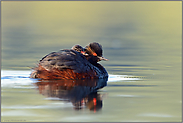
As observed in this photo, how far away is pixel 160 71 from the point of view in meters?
12.9

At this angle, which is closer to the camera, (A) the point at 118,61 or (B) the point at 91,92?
(B) the point at 91,92

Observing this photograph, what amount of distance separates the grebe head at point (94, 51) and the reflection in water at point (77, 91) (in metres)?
1.00

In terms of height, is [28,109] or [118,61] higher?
[118,61]

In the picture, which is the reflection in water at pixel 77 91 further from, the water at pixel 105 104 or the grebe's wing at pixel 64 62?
the grebe's wing at pixel 64 62

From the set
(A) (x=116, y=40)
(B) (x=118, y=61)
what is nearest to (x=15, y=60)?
(B) (x=118, y=61)

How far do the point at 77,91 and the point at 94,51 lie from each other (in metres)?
3.02

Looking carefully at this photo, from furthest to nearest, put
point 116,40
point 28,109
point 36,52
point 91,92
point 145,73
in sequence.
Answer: point 116,40 < point 36,52 < point 145,73 < point 91,92 < point 28,109

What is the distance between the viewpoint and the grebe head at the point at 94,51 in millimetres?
11766

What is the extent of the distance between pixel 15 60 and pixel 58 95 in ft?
22.6

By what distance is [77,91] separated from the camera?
902cm

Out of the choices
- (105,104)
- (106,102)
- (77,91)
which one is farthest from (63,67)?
(105,104)

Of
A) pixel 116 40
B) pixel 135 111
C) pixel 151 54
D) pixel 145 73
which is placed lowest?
pixel 135 111

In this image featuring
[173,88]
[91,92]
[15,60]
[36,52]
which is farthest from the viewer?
[36,52]

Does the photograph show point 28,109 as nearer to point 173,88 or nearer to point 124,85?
point 124,85
